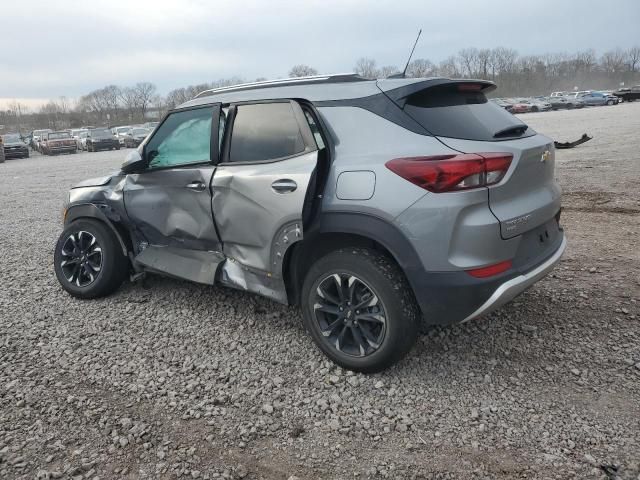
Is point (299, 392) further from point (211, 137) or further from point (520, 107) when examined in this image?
point (520, 107)

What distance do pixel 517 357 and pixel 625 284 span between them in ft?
5.25

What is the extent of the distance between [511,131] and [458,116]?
0.40 meters

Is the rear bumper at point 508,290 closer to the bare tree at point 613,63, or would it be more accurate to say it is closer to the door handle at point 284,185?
the door handle at point 284,185

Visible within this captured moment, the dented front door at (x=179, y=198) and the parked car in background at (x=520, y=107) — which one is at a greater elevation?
the parked car in background at (x=520, y=107)

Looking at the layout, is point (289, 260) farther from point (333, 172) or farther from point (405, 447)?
point (405, 447)

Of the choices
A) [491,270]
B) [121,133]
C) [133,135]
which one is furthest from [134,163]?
[121,133]

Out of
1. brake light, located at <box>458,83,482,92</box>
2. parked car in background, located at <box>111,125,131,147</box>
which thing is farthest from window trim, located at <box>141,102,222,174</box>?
parked car in background, located at <box>111,125,131,147</box>

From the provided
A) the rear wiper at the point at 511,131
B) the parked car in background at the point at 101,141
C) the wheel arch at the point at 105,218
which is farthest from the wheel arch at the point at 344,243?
the parked car in background at the point at 101,141

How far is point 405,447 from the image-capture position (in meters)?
2.59

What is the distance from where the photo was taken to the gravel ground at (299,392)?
2518mm

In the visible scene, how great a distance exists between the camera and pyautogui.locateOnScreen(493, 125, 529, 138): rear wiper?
3.06 m

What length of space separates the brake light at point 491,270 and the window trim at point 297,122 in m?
1.20

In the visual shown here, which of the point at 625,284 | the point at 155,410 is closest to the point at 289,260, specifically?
the point at 155,410

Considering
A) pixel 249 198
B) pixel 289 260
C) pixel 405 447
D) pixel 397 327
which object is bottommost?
pixel 405 447
